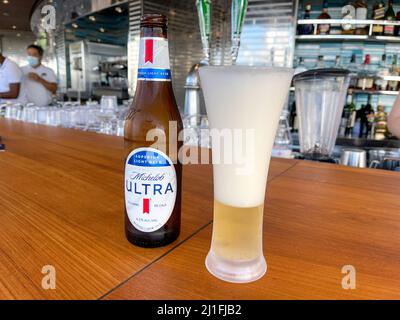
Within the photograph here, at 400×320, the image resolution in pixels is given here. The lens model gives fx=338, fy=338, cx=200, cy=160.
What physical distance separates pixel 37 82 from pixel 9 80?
25cm

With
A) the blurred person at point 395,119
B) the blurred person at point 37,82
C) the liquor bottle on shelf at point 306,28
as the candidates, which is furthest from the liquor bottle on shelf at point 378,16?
the blurred person at point 37,82

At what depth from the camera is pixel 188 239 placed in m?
0.41

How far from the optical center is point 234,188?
1.09 feet

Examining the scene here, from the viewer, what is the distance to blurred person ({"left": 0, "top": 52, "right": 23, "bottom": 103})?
2805 mm

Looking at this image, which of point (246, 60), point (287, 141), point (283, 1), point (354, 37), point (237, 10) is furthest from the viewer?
point (246, 60)

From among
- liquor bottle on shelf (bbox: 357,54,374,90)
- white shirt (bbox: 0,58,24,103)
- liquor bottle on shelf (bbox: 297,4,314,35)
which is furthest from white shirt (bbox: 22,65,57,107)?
liquor bottle on shelf (bbox: 357,54,374,90)

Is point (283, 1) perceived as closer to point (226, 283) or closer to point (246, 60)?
point (246, 60)

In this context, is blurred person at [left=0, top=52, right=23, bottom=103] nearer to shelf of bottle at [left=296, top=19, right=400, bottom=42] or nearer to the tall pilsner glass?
shelf of bottle at [left=296, top=19, right=400, bottom=42]

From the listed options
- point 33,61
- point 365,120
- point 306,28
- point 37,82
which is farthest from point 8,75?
point 365,120

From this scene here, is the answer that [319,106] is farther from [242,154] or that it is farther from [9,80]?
[9,80]

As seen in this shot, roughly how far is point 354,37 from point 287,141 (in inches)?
66.2

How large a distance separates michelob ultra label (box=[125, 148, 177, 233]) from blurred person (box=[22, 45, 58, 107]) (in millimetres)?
2919
